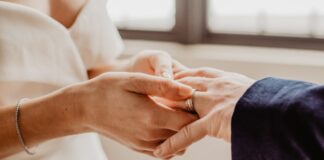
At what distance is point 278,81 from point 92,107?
0.36m

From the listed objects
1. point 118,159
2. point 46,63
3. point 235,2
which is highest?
point 46,63

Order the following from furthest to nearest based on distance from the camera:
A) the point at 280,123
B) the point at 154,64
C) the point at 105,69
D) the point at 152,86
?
the point at 105,69
the point at 154,64
the point at 152,86
the point at 280,123

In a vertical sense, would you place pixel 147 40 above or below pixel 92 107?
below

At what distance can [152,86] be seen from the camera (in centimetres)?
94

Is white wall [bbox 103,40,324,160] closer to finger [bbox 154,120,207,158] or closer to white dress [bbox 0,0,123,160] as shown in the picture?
white dress [bbox 0,0,123,160]

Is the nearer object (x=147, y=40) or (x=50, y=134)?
(x=50, y=134)

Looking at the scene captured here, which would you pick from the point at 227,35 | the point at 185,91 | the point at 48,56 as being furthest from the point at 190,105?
the point at 227,35

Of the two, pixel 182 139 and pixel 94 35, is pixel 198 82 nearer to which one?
pixel 182 139

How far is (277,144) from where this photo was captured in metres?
0.78

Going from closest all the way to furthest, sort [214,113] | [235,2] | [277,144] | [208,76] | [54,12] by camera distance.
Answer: [277,144], [214,113], [208,76], [54,12], [235,2]

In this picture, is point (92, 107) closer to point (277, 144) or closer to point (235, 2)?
point (277, 144)

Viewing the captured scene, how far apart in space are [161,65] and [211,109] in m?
0.24

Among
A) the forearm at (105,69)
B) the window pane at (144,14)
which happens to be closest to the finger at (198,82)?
the forearm at (105,69)

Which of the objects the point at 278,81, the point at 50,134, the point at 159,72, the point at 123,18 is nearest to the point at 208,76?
the point at 159,72
